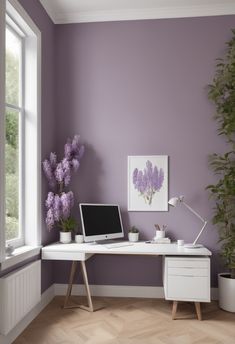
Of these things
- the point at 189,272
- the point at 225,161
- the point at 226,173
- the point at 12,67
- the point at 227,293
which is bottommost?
the point at 227,293

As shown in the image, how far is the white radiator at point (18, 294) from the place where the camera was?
272 centimetres

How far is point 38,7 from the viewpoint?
12.1 ft

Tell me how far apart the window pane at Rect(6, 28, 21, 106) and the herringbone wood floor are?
6.76 ft

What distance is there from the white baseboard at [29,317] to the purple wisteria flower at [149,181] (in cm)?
146

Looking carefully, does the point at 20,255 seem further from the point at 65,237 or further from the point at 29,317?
the point at 65,237

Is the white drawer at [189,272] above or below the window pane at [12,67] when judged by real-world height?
below

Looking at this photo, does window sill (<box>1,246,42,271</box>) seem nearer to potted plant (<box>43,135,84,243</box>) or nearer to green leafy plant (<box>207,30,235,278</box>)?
potted plant (<box>43,135,84,243</box>)

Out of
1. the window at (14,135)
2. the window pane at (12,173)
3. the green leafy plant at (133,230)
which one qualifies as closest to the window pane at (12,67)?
the window at (14,135)

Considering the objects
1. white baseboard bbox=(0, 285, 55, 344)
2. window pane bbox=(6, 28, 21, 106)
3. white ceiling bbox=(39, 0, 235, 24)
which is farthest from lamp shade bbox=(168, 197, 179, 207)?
white ceiling bbox=(39, 0, 235, 24)

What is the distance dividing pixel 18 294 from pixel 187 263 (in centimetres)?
152

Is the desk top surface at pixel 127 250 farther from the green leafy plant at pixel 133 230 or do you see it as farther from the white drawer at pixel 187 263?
the green leafy plant at pixel 133 230

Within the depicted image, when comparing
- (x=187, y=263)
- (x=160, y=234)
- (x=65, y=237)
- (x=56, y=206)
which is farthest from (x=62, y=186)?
(x=187, y=263)

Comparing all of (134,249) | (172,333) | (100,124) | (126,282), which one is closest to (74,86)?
(100,124)

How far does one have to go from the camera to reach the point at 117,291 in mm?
4094
